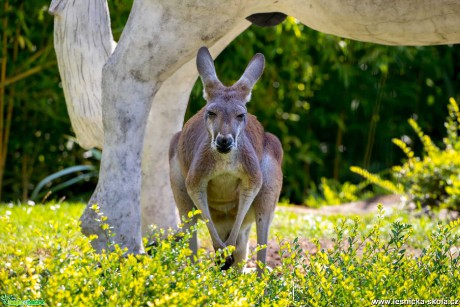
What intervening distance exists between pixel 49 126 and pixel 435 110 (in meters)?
4.27

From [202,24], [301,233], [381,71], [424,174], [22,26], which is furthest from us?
[381,71]

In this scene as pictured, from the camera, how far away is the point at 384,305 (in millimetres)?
3480

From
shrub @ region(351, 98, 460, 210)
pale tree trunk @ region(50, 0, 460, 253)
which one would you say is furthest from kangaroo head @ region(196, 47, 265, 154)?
shrub @ region(351, 98, 460, 210)

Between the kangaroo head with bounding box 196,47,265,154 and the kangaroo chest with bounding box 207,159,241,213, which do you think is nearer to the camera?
the kangaroo head with bounding box 196,47,265,154

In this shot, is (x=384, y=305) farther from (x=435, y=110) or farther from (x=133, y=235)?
(x=435, y=110)

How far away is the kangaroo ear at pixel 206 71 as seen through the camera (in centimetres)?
424

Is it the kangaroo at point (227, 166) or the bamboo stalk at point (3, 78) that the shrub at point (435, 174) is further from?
the bamboo stalk at point (3, 78)

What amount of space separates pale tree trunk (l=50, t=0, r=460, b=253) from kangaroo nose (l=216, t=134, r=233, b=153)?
Result: 0.64m

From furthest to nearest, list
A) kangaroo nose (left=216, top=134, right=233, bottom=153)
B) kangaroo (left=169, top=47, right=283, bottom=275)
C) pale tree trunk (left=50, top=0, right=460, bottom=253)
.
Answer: kangaroo (left=169, top=47, right=283, bottom=275) < pale tree trunk (left=50, top=0, right=460, bottom=253) < kangaroo nose (left=216, top=134, right=233, bottom=153)

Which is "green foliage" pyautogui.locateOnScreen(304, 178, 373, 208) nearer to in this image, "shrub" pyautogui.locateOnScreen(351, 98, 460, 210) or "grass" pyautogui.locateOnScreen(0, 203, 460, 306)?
"shrub" pyautogui.locateOnScreen(351, 98, 460, 210)

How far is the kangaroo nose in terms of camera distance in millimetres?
3871

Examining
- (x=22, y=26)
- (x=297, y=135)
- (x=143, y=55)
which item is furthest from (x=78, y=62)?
(x=297, y=135)

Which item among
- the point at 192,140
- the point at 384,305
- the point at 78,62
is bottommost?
the point at 384,305

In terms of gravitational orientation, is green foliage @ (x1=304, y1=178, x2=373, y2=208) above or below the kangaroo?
below
